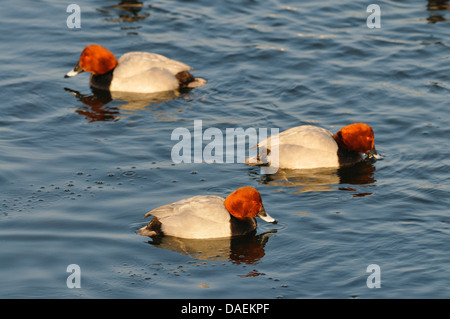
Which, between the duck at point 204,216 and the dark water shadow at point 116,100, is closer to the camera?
the duck at point 204,216

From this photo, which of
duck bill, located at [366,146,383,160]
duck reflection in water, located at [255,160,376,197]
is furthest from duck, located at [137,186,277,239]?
duck bill, located at [366,146,383,160]

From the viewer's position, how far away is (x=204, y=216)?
1235cm

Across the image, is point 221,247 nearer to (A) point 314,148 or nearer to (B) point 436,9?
(A) point 314,148

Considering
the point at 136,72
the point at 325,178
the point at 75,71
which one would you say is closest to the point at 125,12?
the point at 75,71

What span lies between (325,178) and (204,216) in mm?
3075

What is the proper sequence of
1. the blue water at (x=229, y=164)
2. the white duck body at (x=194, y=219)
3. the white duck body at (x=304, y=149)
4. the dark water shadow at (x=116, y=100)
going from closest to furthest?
1. the blue water at (x=229, y=164)
2. the white duck body at (x=194, y=219)
3. the white duck body at (x=304, y=149)
4. the dark water shadow at (x=116, y=100)

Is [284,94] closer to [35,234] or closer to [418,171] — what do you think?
[418,171]

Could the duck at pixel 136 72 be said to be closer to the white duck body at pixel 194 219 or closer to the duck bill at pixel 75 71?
the duck bill at pixel 75 71

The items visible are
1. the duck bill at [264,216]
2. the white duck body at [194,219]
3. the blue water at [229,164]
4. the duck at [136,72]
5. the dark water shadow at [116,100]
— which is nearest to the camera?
the blue water at [229,164]

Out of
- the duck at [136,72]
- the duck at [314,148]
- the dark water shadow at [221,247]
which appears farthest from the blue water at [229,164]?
the duck at [136,72]

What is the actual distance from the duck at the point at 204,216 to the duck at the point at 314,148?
243cm

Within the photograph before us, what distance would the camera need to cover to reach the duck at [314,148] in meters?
14.8

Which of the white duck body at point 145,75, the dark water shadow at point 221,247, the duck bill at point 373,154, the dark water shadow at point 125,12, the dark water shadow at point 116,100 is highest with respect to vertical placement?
the dark water shadow at point 125,12
